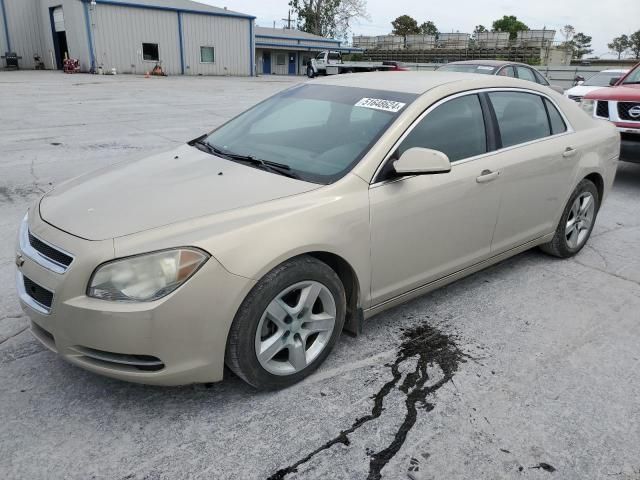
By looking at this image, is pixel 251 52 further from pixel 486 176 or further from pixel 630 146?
pixel 486 176

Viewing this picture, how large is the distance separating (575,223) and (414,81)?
2133mm

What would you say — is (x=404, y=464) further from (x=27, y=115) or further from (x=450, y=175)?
(x=27, y=115)

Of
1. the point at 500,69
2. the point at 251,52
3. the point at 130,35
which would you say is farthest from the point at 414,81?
the point at 251,52

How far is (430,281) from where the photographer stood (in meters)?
3.41

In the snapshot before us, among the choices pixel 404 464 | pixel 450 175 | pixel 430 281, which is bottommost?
pixel 404 464

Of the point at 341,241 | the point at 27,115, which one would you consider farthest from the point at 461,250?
the point at 27,115

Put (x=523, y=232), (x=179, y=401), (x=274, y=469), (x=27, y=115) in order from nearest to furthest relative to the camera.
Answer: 1. (x=274, y=469)
2. (x=179, y=401)
3. (x=523, y=232)
4. (x=27, y=115)

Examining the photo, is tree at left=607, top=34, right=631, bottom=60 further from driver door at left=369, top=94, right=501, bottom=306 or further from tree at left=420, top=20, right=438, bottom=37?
driver door at left=369, top=94, right=501, bottom=306

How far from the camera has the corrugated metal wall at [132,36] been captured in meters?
32.7

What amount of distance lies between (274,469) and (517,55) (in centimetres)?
6385

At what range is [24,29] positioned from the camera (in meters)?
36.4

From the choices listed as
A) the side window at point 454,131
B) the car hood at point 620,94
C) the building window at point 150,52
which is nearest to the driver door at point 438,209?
the side window at point 454,131

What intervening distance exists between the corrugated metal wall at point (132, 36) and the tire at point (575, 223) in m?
34.1

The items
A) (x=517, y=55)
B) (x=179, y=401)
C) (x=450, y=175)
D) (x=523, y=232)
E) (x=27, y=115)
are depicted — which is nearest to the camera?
(x=179, y=401)
